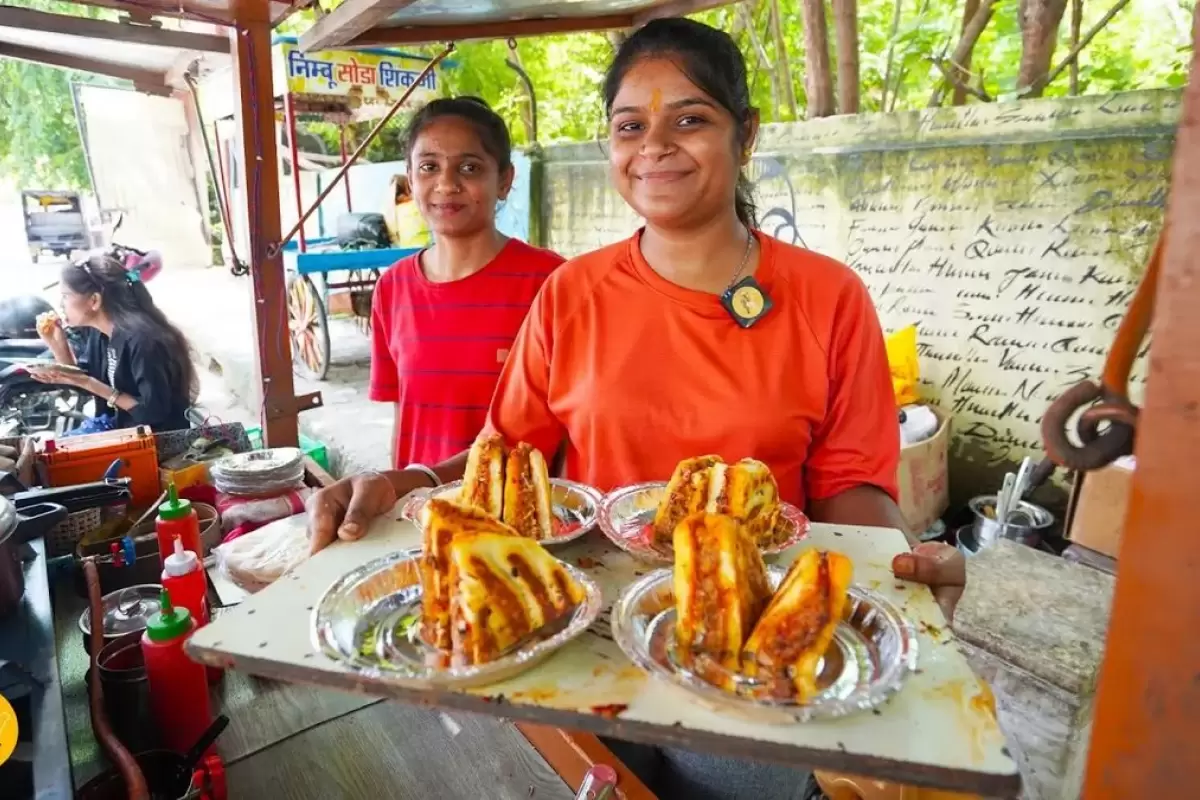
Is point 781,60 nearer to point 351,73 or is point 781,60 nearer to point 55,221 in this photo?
point 351,73

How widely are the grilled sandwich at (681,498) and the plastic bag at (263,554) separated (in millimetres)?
1130

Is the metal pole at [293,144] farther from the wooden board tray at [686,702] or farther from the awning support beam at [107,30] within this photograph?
the wooden board tray at [686,702]

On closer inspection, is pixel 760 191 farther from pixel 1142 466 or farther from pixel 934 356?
pixel 1142 466

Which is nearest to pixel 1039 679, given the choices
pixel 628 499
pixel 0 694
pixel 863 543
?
pixel 863 543

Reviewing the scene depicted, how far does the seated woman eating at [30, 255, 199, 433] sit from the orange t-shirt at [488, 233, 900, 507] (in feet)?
11.0

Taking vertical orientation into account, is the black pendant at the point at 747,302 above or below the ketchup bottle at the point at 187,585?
above

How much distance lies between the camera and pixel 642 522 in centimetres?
135

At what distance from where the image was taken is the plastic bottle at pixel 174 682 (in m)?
1.51

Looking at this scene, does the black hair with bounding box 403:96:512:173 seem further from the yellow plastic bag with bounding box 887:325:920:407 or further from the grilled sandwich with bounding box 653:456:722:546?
the yellow plastic bag with bounding box 887:325:920:407

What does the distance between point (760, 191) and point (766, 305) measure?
11.1ft

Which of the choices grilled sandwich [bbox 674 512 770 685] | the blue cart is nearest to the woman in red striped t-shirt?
grilled sandwich [bbox 674 512 770 685]

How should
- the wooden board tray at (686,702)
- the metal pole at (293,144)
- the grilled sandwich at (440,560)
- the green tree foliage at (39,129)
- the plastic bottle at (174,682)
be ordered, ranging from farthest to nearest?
the green tree foliage at (39,129) → the metal pole at (293,144) → the plastic bottle at (174,682) → the grilled sandwich at (440,560) → the wooden board tray at (686,702)

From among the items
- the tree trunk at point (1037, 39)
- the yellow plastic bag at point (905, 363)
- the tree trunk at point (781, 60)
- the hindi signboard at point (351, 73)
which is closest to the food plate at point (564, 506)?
the yellow plastic bag at point (905, 363)

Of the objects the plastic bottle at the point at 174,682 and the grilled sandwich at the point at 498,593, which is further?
the plastic bottle at the point at 174,682
